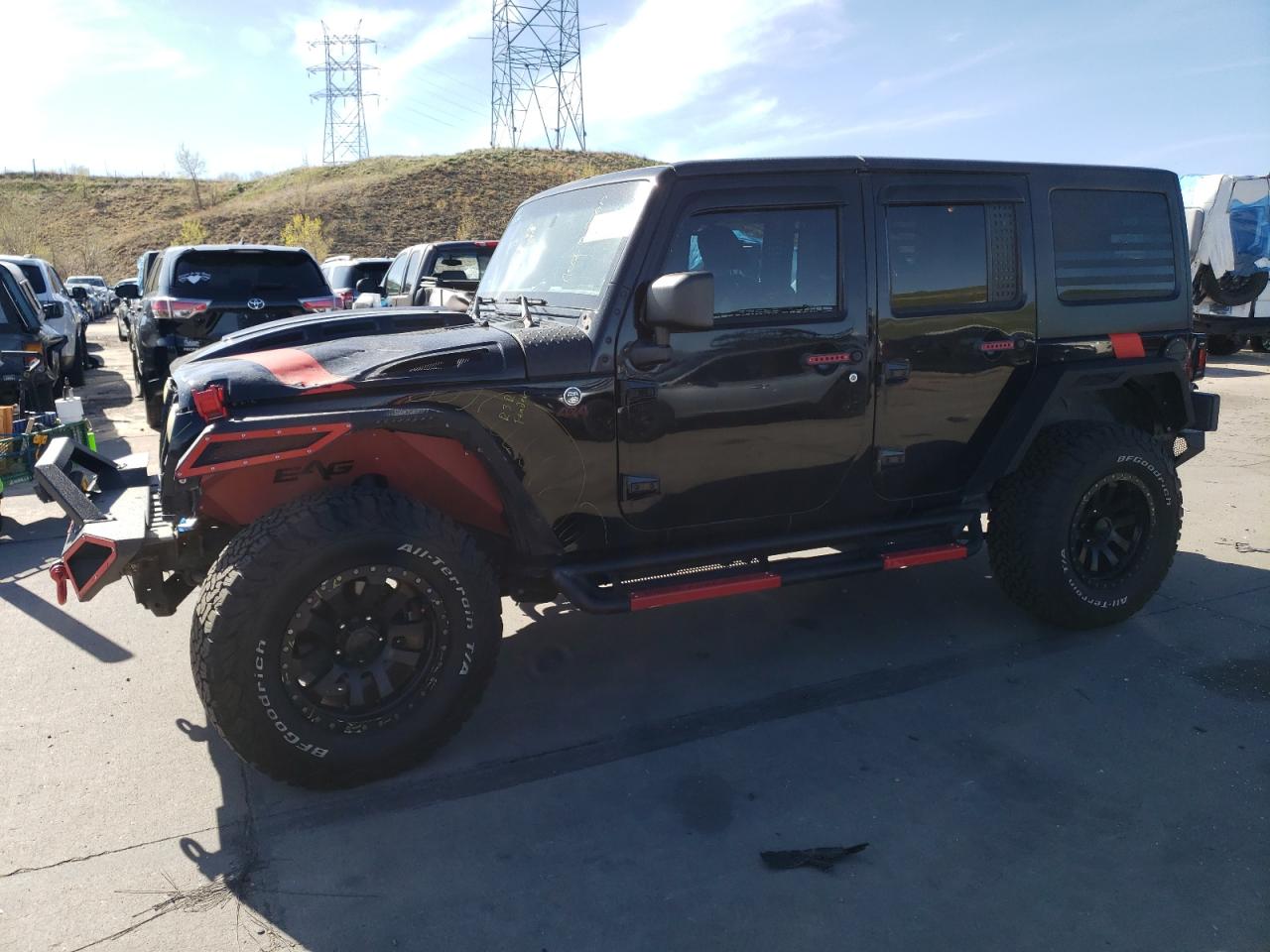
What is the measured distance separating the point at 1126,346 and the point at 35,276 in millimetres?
13669

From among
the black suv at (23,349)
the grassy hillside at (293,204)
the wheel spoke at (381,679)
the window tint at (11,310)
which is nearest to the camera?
the wheel spoke at (381,679)

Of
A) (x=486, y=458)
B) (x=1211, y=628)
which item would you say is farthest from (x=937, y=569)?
(x=486, y=458)

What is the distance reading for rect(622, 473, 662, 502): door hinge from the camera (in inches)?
141

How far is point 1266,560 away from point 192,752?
601 centimetres

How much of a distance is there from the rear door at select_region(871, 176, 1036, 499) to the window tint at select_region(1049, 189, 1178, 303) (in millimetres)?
264

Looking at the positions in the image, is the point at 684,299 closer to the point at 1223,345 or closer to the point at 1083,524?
the point at 1083,524

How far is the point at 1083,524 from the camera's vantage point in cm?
443

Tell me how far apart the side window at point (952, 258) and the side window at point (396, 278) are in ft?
29.9

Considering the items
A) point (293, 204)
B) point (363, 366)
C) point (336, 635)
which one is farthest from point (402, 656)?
point (293, 204)

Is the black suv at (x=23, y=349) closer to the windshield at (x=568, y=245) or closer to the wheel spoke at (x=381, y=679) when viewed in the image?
the windshield at (x=568, y=245)

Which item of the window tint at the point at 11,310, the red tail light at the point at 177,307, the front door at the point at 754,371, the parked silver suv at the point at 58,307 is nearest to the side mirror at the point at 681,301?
the front door at the point at 754,371

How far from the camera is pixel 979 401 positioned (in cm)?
421

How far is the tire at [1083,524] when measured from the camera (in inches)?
168

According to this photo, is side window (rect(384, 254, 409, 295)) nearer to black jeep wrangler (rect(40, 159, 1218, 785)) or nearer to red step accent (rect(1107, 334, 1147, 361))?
black jeep wrangler (rect(40, 159, 1218, 785))
